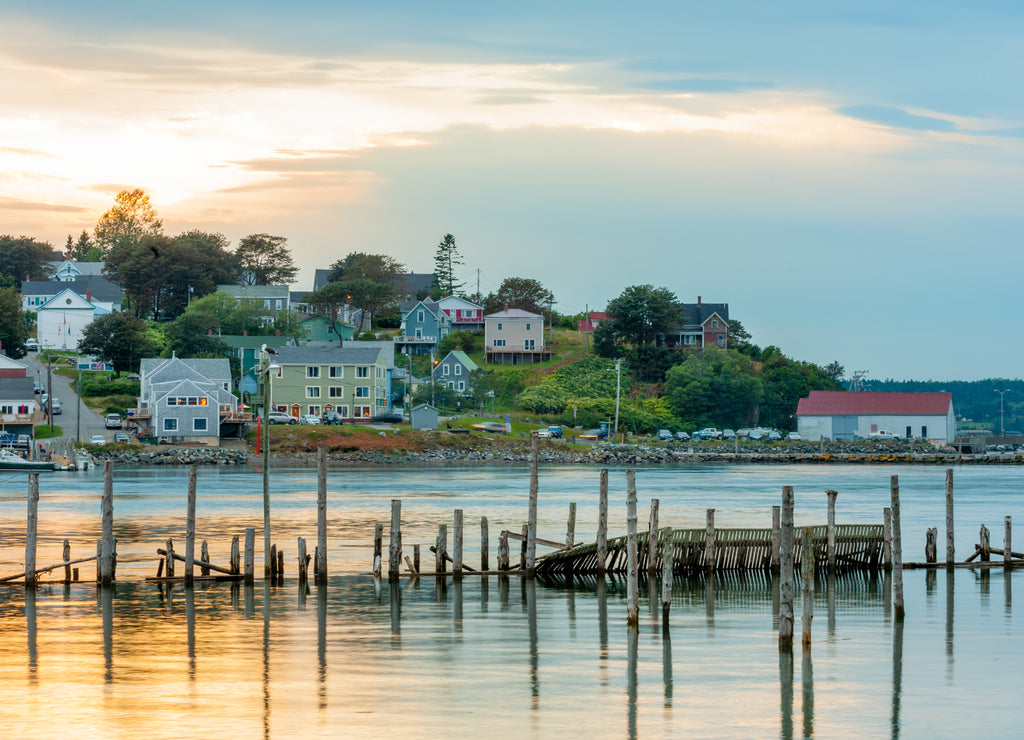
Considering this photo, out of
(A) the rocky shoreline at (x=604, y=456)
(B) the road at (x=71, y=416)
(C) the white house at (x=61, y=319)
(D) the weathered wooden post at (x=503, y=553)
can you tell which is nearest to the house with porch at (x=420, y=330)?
(C) the white house at (x=61, y=319)

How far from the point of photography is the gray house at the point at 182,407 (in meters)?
118

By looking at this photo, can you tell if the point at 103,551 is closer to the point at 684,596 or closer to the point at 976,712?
the point at 684,596

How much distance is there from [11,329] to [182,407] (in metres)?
41.0

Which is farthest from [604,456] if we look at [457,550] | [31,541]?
[31,541]

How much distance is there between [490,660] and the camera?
25.0 metres

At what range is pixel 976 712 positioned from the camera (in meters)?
21.0

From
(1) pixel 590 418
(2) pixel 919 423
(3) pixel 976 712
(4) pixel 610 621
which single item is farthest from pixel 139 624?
(2) pixel 919 423

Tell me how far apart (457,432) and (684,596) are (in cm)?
9430

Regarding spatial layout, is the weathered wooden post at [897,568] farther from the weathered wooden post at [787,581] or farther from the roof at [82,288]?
the roof at [82,288]

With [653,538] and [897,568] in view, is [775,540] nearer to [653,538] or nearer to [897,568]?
[653,538]

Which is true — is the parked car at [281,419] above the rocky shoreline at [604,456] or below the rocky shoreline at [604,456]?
above

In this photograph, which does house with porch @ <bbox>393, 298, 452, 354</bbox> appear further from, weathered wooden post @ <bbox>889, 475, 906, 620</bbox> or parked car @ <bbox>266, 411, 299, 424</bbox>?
weathered wooden post @ <bbox>889, 475, 906, 620</bbox>

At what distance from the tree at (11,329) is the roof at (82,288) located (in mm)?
22113

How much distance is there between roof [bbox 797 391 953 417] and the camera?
159250 millimetres
